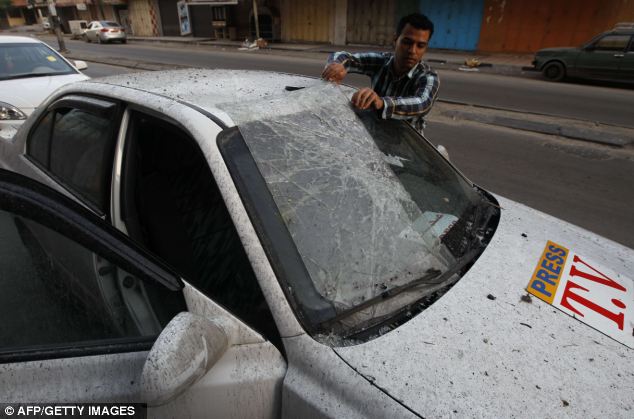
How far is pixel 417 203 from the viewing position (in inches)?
69.4

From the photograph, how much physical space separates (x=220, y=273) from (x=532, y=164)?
18.3 feet

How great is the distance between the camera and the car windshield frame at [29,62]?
5.96 m

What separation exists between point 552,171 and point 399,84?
3.91 m

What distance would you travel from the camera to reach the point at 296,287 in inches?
49.8

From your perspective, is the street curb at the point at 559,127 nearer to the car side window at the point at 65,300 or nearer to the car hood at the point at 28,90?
the car hood at the point at 28,90

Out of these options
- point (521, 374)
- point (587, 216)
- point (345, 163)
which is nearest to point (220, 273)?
point (345, 163)

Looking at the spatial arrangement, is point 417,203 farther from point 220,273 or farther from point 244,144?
point 220,273

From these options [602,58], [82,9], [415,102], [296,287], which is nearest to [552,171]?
[415,102]

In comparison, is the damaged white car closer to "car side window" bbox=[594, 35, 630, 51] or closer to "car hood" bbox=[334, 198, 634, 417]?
"car hood" bbox=[334, 198, 634, 417]

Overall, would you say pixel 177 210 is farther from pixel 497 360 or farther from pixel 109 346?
pixel 497 360

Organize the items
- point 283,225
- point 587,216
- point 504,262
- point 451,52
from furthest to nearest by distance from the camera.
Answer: point 451,52, point 587,216, point 504,262, point 283,225

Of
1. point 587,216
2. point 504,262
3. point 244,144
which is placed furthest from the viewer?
point 587,216

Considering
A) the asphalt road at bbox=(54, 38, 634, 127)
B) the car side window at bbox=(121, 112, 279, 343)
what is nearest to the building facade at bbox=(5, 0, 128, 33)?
the asphalt road at bbox=(54, 38, 634, 127)

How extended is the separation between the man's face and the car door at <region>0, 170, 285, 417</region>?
2185 millimetres
